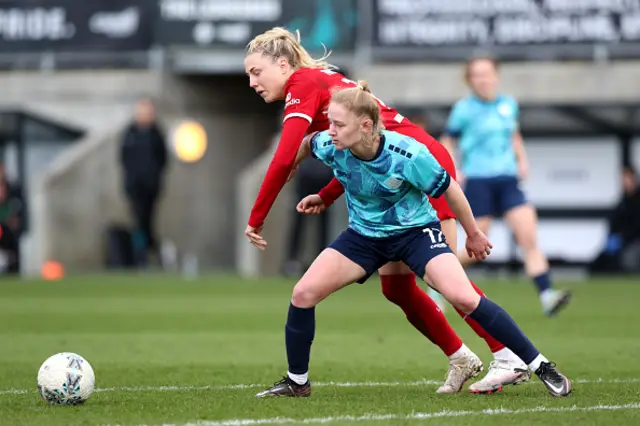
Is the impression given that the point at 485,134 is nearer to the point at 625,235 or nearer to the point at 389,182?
the point at 389,182

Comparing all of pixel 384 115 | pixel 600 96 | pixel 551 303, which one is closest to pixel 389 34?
pixel 600 96

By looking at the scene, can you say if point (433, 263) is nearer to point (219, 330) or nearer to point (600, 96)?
point (219, 330)

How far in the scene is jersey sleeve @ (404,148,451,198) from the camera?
667 cm

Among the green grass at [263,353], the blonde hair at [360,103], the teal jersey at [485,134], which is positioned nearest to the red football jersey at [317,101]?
the blonde hair at [360,103]

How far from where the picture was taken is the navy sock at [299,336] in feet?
23.1

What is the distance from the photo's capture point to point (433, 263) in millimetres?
6789

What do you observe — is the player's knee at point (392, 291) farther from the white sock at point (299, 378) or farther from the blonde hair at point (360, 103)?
the blonde hair at point (360, 103)

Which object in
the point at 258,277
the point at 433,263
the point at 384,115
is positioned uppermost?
the point at 384,115

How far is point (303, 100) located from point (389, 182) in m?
0.74

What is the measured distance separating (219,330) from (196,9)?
43.0ft

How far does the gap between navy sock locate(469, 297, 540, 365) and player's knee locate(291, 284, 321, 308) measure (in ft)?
2.60

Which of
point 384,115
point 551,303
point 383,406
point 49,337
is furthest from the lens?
point 551,303

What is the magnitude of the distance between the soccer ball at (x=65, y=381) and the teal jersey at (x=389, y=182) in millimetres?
1536

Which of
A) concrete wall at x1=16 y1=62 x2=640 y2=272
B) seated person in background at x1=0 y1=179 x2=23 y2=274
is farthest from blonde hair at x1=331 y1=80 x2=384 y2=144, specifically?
seated person in background at x1=0 y1=179 x2=23 y2=274
